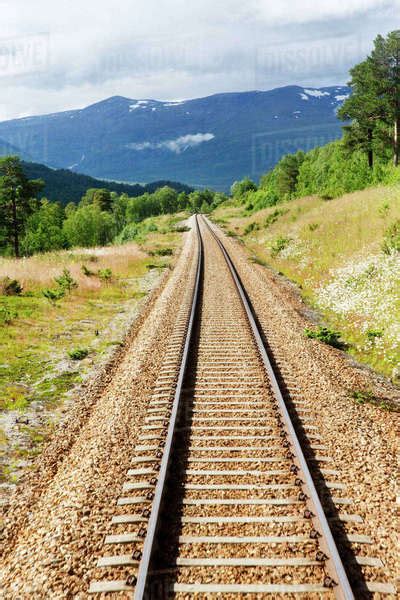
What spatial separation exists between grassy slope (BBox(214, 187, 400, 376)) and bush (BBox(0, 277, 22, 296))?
12.2m

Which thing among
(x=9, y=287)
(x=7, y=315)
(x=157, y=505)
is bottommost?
(x=157, y=505)

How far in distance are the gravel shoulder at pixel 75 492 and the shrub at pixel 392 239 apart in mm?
10632

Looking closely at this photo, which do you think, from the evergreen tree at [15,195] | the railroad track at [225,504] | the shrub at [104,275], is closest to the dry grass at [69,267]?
the shrub at [104,275]

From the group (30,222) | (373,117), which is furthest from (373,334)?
(30,222)

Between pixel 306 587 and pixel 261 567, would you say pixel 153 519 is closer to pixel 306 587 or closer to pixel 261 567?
pixel 261 567

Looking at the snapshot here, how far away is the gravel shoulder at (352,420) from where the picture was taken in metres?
5.19

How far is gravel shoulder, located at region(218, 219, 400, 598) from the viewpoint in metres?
5.19

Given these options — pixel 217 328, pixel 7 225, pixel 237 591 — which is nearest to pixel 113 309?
pixel 217 328

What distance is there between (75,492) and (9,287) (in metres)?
12.8

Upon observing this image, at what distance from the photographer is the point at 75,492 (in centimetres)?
565

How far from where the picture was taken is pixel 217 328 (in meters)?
12.6

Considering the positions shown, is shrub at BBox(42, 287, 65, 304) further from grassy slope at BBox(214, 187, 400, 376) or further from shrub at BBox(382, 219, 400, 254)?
shrub at BBox(382, 219, 400, 254)

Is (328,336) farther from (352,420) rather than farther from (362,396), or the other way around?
(352,420)

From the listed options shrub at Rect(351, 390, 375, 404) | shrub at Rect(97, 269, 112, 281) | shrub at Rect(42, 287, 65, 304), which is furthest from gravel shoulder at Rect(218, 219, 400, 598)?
shrub at Rect(97, 269, 112, 281)
